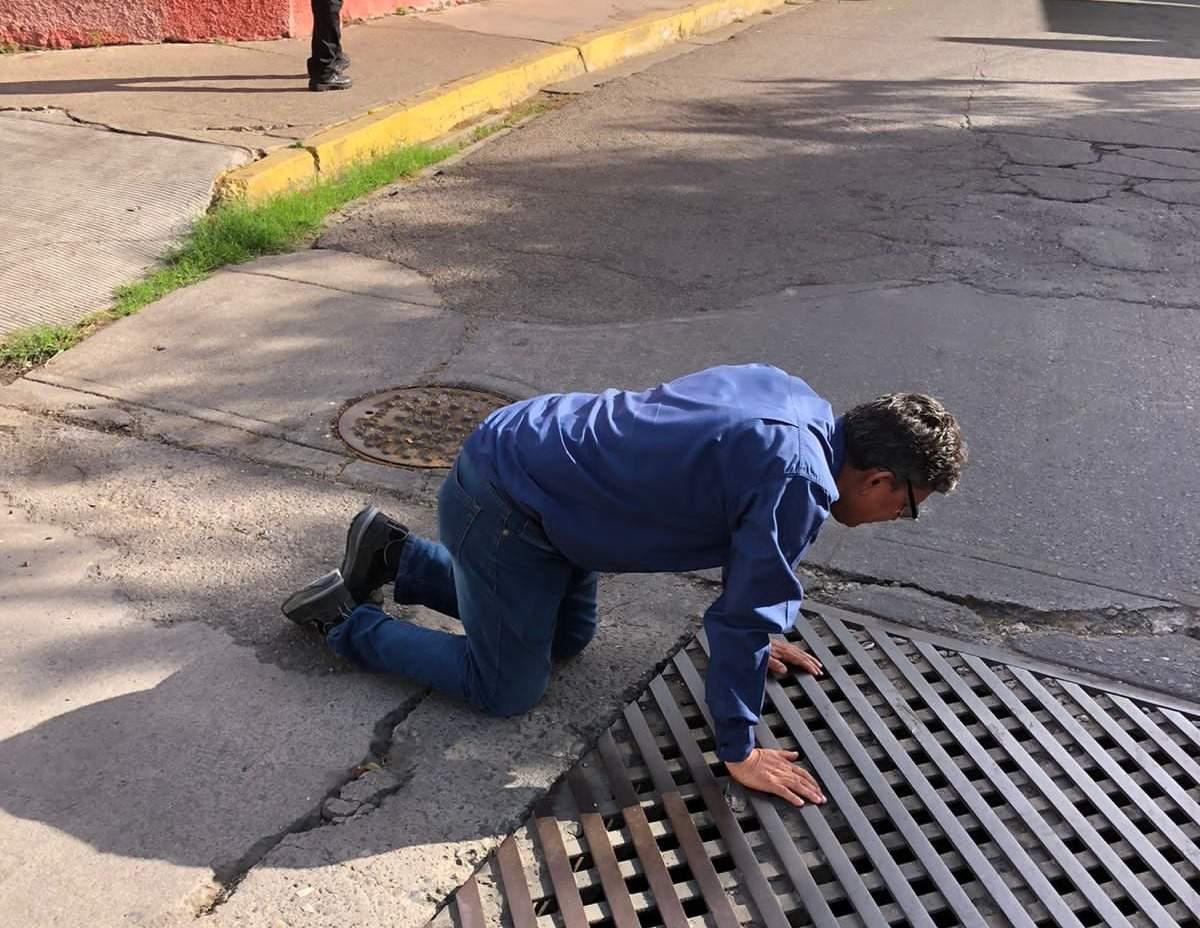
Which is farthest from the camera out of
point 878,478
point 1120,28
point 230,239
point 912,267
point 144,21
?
point 1120,28

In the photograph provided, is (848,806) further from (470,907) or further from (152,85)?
(152,85)

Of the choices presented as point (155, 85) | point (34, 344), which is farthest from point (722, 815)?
point (155, 85)

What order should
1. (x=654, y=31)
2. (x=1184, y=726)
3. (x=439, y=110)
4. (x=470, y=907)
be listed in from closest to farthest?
(x=470, y=907), (x=1184, y=726), (x=439, y=110), (x=654, y=31)

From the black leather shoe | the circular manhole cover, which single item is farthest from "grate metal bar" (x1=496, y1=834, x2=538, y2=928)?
the black leather shoe

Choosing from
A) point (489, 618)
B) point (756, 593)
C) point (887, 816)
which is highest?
point (756, 593)

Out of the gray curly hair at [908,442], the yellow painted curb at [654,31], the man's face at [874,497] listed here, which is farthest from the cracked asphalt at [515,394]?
the yellow painted curb at [654,31]

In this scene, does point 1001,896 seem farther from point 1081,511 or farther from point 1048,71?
point 1048,71

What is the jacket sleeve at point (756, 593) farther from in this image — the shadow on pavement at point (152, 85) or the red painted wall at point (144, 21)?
the red painted wall at point (144, 21)

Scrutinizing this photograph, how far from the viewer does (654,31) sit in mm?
9477

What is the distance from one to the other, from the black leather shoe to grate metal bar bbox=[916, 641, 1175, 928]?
4.91 metres

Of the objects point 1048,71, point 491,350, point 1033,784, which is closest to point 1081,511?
point 1033,784

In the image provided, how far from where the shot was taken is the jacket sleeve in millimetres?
2320

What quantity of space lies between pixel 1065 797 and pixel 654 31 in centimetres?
786

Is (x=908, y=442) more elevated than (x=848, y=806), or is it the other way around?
(x=908, y=442)
